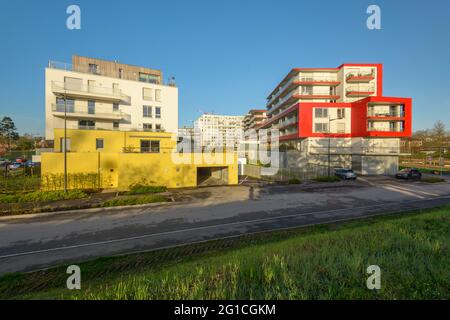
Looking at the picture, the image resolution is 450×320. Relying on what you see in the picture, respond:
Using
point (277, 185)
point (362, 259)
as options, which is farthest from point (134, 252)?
point (277, 185)

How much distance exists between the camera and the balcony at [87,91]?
87.5ft

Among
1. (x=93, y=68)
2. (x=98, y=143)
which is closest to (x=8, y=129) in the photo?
(x=93, y=68)

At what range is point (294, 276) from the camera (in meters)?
3.44

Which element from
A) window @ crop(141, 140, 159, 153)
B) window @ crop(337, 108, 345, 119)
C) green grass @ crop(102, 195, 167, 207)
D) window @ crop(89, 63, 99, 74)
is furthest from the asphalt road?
window @ crop(89, 63, 99, 74)

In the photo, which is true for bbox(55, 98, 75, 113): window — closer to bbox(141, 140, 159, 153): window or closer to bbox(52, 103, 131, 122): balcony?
bbox(52, 103, 131, 122): balcony

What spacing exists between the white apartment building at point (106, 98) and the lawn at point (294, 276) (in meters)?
23.9

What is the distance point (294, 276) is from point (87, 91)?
3459 centimetres

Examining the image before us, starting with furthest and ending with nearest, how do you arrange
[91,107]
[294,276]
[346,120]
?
[346,120] < [91,107] < [294,276]

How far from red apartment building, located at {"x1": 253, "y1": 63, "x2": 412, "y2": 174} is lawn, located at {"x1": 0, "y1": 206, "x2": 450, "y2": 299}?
32.7 meters

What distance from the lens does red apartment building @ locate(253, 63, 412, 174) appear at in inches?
1346

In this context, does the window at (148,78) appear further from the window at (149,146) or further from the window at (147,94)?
the window at (149,146)

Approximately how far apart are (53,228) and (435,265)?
1382 cm

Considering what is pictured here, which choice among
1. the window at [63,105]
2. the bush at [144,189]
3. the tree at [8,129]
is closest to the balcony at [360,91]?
the bush at [144,189]

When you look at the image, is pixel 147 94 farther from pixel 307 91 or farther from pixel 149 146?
pixel 307 91
